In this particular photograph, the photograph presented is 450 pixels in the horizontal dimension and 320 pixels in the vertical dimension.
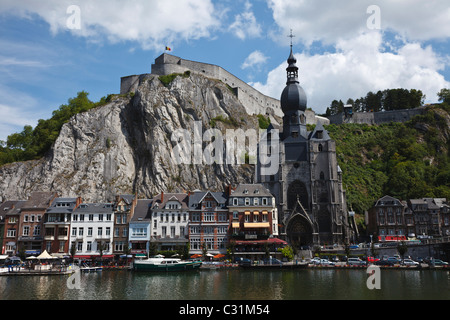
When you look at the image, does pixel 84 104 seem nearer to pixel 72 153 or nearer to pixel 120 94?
pixel 120 94

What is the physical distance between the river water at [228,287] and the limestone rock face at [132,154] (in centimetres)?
3391

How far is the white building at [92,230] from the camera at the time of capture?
5444 centimetres

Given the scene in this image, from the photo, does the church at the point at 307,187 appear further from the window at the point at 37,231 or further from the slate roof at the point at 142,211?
the window at the point at 37,231

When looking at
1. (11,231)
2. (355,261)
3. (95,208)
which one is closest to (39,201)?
(11,231)

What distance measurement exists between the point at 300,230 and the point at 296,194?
6.92 meters

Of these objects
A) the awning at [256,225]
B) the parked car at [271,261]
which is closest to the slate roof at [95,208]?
the awning at [256,225]

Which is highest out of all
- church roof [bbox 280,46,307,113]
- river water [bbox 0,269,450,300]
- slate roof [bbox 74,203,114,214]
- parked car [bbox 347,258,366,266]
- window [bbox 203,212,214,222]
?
church roof [bbox 280,46,307,113]

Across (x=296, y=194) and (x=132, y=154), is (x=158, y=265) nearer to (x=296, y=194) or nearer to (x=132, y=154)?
(x=296, y=194)

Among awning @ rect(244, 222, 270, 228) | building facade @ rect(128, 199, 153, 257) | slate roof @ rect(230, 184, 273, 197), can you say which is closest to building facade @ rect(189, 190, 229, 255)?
slate roof @ rect(230, 184, 273, 197)

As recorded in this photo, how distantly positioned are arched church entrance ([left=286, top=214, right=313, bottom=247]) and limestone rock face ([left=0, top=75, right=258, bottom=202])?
15832 mm

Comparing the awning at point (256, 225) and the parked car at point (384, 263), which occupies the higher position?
the awning at point (256, 225)

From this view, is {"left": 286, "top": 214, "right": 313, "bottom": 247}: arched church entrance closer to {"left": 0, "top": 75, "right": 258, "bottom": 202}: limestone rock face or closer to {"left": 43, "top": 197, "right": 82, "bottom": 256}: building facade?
{"left": 0, "top": 75, "right": 258, "bottom": 202}: limestone rock face

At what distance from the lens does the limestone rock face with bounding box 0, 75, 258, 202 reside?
7275cm
